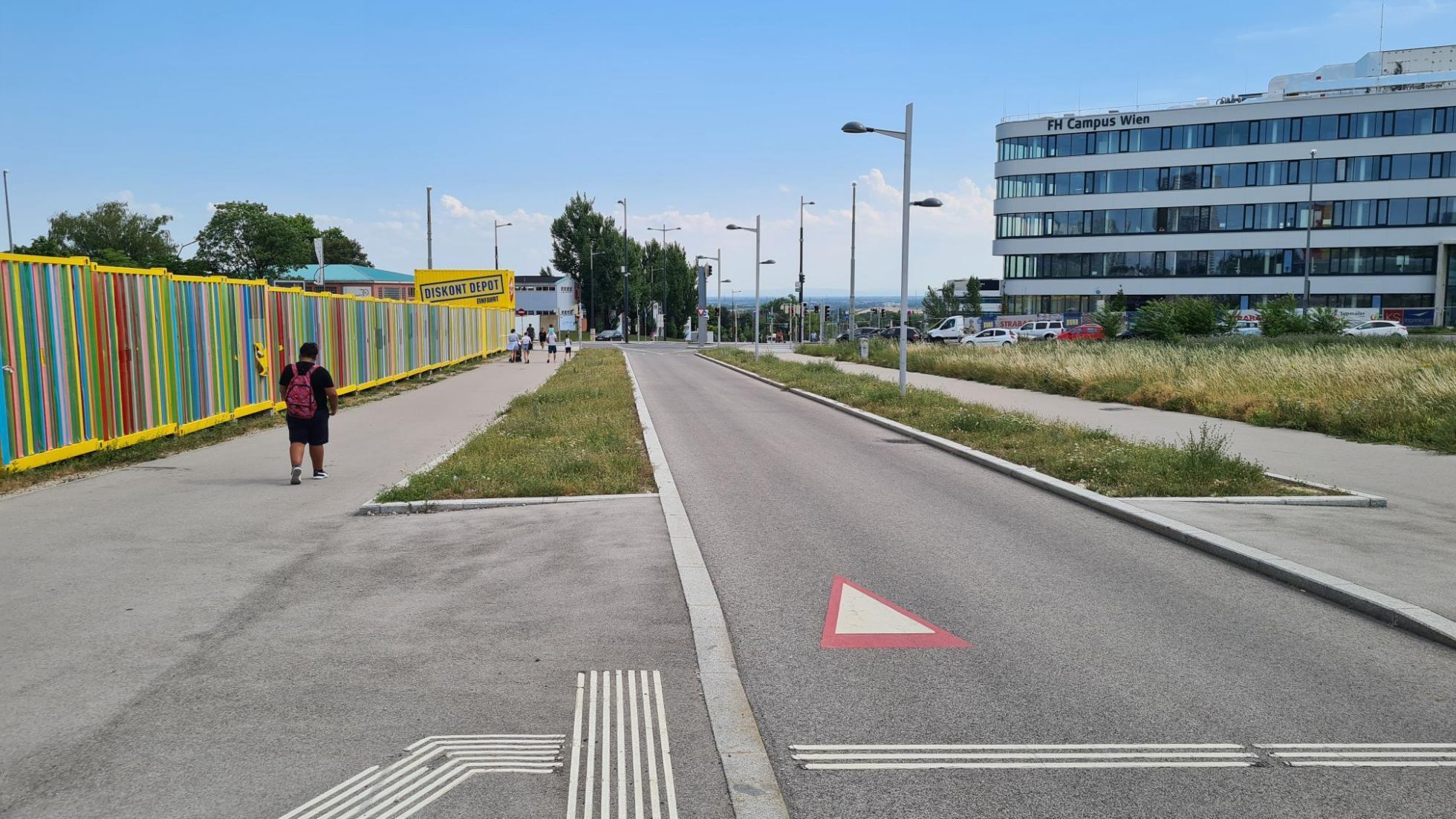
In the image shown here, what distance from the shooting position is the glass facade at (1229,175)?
6894 centimetres

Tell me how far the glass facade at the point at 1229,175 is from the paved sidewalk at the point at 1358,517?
63198mm

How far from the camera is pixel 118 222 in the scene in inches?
3415

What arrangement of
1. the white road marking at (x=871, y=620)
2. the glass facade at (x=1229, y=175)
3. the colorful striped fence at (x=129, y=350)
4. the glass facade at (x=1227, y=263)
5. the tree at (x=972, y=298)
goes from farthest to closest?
the tree at (x=972, y=298) < the glass facade at (x=1227, y=263) < the glass facade at (x=1229, y=175) < the colorful striped fence at (x=129, y=350) < the white road marking at (x=871, y=620)

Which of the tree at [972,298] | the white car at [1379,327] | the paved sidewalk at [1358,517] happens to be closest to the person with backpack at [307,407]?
the paved sidewalk at [1358,517]

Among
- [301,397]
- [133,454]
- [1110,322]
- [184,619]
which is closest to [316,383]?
[301,397]

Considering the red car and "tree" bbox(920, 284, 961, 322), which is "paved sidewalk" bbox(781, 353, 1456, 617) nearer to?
the red car

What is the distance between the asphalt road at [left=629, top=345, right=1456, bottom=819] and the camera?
12.3 ft

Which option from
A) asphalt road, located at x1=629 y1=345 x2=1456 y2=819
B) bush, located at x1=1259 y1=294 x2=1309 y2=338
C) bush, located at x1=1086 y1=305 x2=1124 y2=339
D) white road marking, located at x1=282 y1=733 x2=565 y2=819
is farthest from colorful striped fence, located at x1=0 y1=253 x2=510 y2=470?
bush, located at x1=1259 y1=294 x2=1309 y2=338

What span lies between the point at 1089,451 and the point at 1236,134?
72.4 m

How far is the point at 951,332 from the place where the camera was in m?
66.8

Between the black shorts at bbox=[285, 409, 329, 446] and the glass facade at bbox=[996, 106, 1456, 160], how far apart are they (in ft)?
254

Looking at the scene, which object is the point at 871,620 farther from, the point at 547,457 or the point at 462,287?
the point at 462,287

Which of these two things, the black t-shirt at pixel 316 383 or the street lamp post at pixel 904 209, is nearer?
the black t-shirt at pixel 316 383

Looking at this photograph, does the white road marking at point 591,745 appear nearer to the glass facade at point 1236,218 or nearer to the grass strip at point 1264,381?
the grass strip at point 1264,381
